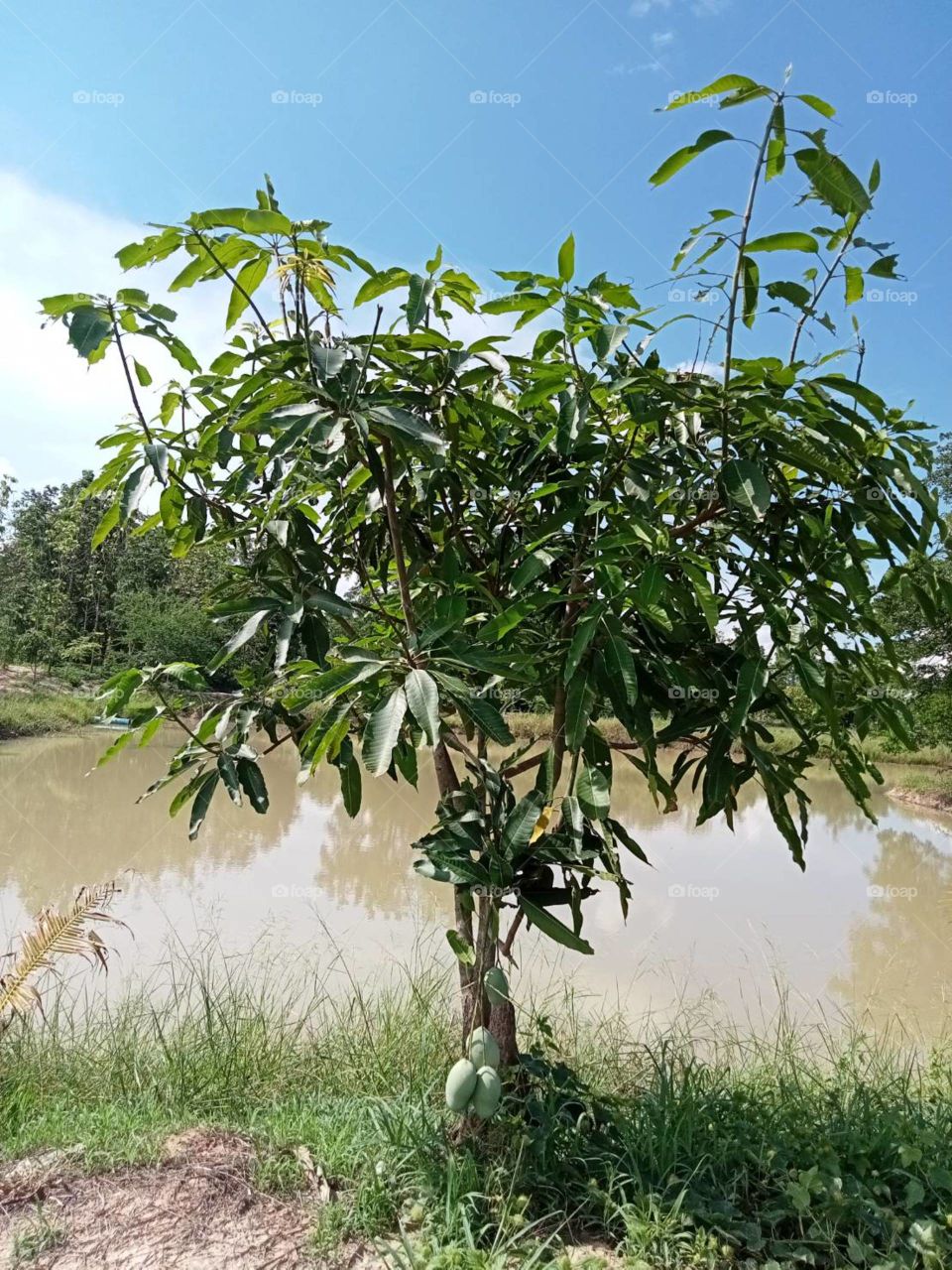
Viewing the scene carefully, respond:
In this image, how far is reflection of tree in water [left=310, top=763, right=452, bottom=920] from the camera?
516 cm

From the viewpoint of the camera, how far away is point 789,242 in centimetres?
124

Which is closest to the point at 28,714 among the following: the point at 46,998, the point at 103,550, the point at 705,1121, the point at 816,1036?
the point at 103,550

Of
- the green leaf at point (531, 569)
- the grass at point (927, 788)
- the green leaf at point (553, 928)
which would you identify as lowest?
the grass at point (927, 788)

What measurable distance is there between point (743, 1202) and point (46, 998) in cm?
260

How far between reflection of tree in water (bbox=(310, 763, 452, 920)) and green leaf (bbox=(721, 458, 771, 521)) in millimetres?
2206

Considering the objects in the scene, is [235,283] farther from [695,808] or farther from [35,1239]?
[695,808]

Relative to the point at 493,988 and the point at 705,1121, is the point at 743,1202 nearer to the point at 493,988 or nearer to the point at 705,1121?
the point at 705,1121

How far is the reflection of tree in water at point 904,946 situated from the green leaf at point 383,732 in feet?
9.14

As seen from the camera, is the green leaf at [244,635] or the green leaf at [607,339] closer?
the green leaf at [607,339]

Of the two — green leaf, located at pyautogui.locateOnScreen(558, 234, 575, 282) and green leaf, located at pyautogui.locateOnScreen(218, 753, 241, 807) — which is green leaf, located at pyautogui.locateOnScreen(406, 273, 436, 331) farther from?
green leaf, located at pyautogui.locateOnScreen(218, 753, 241, 807)

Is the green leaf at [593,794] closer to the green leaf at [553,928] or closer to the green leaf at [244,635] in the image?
the green leaf at [553,928]
